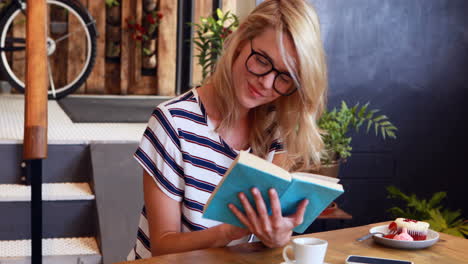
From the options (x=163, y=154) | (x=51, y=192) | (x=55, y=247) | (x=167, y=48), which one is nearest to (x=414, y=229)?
(x=163, y=154)

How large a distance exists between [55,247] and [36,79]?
988 mm

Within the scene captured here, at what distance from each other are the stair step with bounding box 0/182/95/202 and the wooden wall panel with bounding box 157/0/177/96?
2801 millimetres

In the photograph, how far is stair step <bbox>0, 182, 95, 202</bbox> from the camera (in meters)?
2.79

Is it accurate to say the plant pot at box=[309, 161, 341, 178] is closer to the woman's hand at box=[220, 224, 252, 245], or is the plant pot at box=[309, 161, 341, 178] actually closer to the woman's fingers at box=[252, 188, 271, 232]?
the woman's hand at box=[220, 224, 252, 245]

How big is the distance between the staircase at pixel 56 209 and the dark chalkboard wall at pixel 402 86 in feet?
4.56

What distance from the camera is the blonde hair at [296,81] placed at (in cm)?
151

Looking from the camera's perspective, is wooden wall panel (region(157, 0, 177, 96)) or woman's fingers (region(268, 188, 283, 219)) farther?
wooden wall panel (region(157, 0, 177, 96))

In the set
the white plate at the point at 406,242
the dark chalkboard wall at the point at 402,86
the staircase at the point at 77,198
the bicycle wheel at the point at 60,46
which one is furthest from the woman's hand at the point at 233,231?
the bicycle wheel at the point at 60,46

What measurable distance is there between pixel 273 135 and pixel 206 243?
16.3 inches

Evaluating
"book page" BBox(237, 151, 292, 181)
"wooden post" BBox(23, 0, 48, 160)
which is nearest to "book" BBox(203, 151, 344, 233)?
"book page" BBox(237, 151, 292, 181)

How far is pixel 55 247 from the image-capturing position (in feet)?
8.91

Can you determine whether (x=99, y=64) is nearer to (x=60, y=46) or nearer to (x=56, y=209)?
(x=60, y=46)

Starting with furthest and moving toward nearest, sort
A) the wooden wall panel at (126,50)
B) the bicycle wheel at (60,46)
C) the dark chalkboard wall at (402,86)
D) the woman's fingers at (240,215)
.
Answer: the wooden wall panel at (126,50) < the bicycle wheel at (60,46) < the dark chalkboard wall at (402,86) < the woman's fingers at (240,215)

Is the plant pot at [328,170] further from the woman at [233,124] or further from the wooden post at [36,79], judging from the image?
the wooden post at [36,79]
